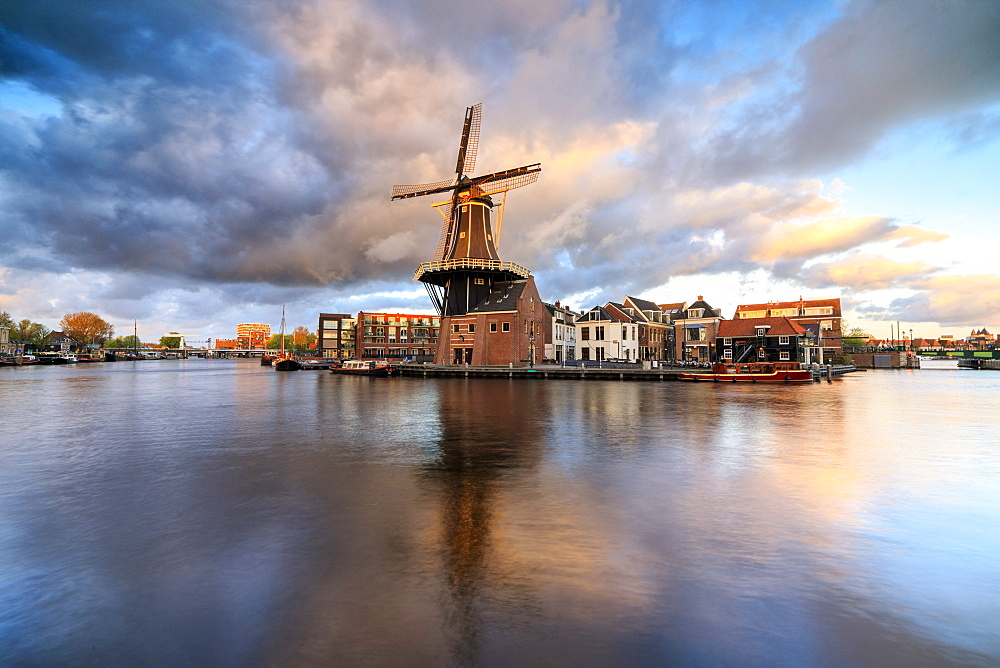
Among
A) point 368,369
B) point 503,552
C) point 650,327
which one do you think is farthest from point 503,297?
point 503,552

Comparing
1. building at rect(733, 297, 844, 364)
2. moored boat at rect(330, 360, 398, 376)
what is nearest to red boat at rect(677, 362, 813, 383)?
building at rect(733, 297, 844, 364)

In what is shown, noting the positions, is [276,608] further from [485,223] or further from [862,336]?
[862,336]

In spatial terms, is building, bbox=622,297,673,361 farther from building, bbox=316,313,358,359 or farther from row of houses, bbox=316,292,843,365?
→ building, bbox=316,313,358,359

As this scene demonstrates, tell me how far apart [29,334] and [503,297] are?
Result: 149588 mm

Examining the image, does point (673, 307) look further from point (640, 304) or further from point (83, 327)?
point (83, 327)

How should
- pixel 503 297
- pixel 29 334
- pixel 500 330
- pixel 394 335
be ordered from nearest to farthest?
pixel 500 330, pixel 503 297, pixel 394 335, pixel 29 334

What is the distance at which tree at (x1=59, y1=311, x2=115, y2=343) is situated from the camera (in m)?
154

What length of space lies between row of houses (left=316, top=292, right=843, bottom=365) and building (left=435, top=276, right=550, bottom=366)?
121 millimetres

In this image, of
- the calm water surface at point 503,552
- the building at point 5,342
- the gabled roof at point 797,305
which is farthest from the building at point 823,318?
the building at point 5,342

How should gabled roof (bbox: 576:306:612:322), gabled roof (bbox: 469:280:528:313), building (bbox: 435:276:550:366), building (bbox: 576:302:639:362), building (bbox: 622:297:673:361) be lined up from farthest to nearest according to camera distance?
building (bbox: 622:297:673:361)
gabled roof (bbox: 576:306:612:322)
building (bbox: 576:302:639:362)
building (bbox: 435:276:550:366)
gabled roof (bbox: 469:280:528:313)

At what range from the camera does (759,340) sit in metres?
53.1

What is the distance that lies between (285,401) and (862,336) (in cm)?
12788

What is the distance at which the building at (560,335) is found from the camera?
65688 mm

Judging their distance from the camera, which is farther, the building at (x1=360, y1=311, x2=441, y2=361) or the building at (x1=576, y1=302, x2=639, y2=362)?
the building at (x1=360, y1=311, x2=441, y2=361)
